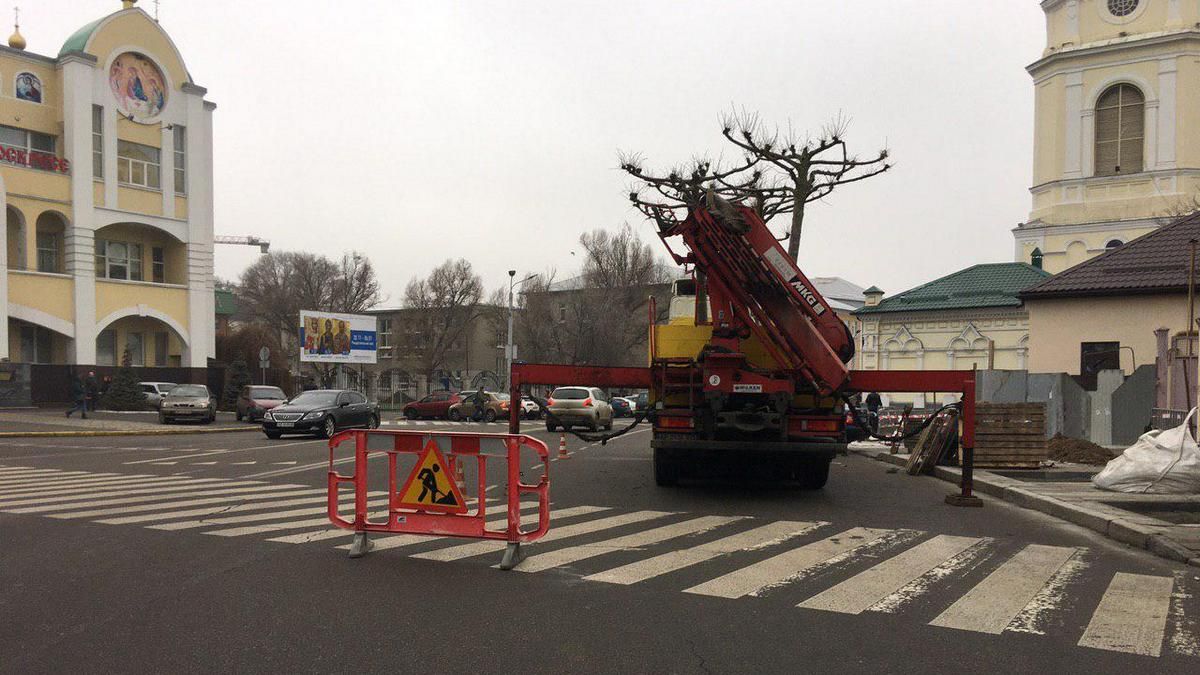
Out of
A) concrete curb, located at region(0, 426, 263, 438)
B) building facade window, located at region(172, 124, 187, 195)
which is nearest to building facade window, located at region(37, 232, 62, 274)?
building facade window, located at region(172, 124, 187, 195)

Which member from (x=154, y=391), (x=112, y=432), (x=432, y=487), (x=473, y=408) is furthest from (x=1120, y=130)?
(x=432, y=487)

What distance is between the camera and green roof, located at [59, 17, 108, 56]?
131 feet

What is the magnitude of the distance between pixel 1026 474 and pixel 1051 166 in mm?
40628

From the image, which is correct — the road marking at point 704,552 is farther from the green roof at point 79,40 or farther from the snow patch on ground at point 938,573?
the green roof at point 79,40

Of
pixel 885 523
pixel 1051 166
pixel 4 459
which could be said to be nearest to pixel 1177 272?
pixel 885 523

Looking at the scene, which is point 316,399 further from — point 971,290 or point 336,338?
point 971,290

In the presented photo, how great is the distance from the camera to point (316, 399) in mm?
26406

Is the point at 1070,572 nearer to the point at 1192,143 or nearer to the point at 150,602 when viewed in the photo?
the point at 150,602

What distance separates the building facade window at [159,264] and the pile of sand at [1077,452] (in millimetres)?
40945

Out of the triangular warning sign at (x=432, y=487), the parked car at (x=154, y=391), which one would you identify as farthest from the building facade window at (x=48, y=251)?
the triangular warning sign at (x=432, y=487)

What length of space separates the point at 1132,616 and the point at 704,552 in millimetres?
3303

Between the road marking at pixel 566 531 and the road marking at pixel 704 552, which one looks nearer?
the road marking at pixel 704 552

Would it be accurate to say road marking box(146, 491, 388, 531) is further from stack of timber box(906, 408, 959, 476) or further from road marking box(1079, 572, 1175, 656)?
stack of timber box(906, 408, 959, 476)

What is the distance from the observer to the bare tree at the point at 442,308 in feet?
234
